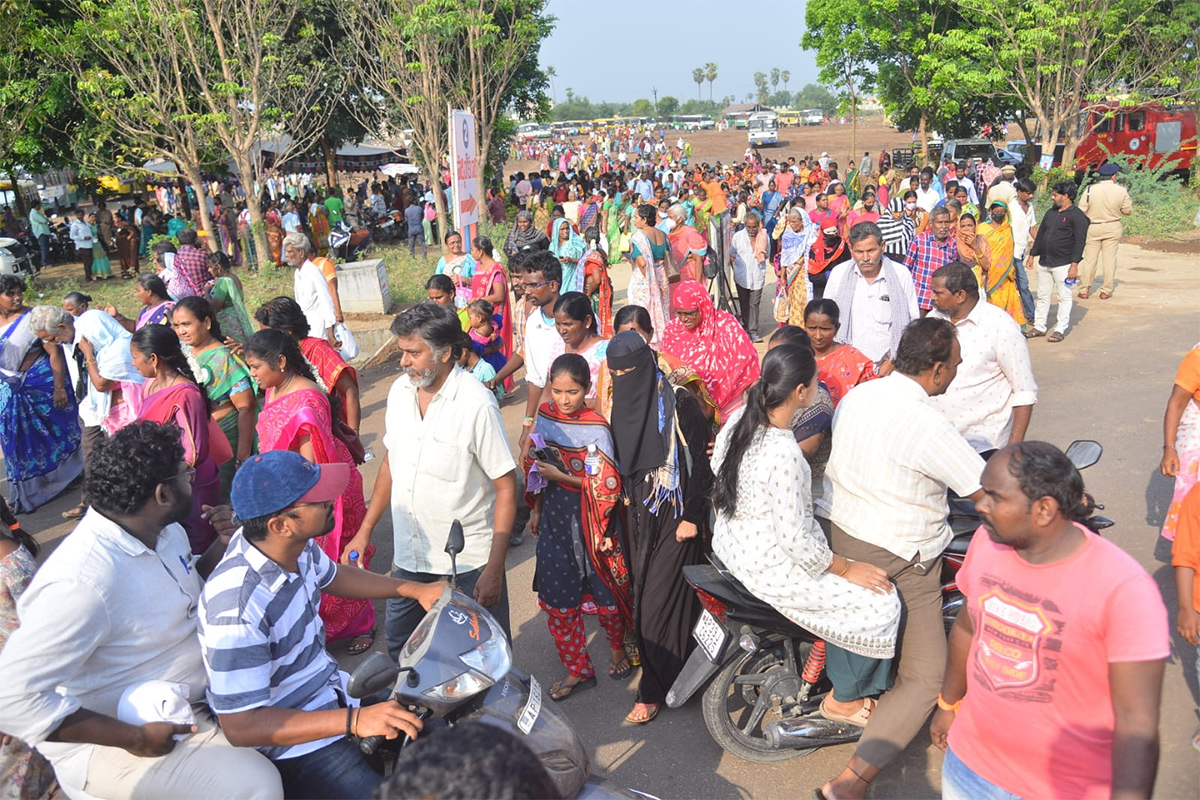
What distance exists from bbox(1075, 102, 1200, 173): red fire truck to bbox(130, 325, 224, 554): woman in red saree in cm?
2482

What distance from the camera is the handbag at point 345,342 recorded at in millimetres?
6929

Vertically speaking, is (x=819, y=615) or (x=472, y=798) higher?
(x=472, y=798)

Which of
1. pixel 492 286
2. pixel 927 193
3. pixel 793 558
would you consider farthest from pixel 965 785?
pixel 927 193

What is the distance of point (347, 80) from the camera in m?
21.2

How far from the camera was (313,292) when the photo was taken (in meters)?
7.48

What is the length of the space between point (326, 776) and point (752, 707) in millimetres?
1828

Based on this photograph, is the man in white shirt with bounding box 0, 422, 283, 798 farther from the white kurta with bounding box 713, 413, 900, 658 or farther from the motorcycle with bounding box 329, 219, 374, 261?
the motorcycle with bounding box 329, 219, 374, 261

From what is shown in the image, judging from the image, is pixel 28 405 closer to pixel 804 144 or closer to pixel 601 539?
pixel 601 539

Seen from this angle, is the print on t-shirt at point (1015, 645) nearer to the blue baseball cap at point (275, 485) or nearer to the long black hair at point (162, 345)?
the blue baseball cap at point (275, 485)

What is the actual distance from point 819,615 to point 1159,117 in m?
27.3

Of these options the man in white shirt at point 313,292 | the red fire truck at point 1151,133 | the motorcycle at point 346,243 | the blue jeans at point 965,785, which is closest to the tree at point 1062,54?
the red fire truck at point 1151,133

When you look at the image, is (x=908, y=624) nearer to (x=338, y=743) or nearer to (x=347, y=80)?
(x=338, y=743)

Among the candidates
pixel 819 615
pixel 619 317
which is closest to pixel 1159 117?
pixel 619 317

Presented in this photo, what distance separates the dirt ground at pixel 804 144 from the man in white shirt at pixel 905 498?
141 ft
